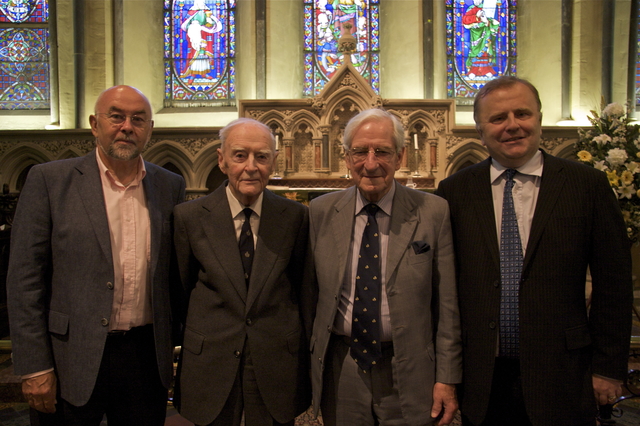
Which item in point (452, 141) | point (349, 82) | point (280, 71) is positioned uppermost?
point (280, 71)

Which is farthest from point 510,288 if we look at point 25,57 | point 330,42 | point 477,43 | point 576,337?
point 25,57

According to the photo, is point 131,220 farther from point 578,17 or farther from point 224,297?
point 578,17

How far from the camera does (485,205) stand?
164 cm

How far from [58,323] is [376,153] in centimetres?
134

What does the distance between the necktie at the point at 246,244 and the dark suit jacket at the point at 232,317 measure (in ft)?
0.12

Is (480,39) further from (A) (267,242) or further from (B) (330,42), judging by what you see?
(A) (267,242)

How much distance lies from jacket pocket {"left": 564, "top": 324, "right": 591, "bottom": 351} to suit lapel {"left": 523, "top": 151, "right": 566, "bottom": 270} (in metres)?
0.26

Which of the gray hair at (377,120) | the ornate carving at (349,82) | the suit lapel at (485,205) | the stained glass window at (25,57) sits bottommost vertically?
the suit lapel at (485,205)

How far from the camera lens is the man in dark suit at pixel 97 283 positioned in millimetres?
1569

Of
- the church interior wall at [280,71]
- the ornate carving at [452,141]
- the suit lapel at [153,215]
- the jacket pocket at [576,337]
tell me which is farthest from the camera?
the church interior wall at [280,71]

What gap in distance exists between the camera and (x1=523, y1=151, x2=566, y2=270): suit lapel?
59.9 inches

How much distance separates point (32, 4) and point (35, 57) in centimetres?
87

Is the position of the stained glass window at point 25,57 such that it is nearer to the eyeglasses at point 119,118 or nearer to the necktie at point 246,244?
the eyeglasses at point 119,118

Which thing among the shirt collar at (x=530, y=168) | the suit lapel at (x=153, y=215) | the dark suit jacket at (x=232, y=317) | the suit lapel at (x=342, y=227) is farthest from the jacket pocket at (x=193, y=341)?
the shirt collar at (x=530, y=168)
